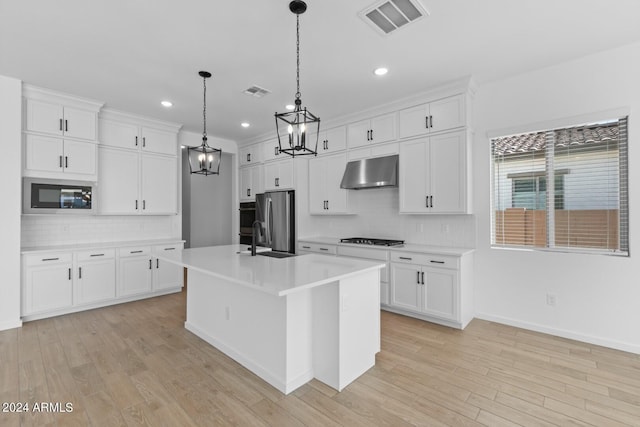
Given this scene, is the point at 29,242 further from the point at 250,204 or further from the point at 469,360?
the point at 469,360

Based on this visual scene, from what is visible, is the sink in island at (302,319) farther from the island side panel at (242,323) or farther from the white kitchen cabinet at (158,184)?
the white kitchen cabinet at (158,184)

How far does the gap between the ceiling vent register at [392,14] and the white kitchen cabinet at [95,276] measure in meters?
4.56

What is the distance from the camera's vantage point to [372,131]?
4543 mm

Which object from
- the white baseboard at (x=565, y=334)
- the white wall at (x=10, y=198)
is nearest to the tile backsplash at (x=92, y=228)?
the white wall at (x=10, y=198)

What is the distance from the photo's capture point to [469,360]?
277 cm

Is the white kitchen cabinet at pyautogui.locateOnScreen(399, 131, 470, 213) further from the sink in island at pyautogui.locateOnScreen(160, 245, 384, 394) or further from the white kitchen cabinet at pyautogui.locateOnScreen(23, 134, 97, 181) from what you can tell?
the white kitchen cabinet at pyautogui.locateOnScreen(23, 134, 97, 181)

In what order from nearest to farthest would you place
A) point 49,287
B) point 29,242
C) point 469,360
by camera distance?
point 469,360 → point 49,287 → point 29,242

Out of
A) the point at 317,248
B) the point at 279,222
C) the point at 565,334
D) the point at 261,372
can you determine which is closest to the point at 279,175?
the point at 279,222

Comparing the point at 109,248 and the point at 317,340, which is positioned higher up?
the point at 109,248

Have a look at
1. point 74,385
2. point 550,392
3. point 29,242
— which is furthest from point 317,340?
point 29,242

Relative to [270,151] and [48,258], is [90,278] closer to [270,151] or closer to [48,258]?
[48,258]

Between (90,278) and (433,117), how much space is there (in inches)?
205

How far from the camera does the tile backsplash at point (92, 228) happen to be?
13.8ft

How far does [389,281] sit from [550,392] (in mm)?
2009
